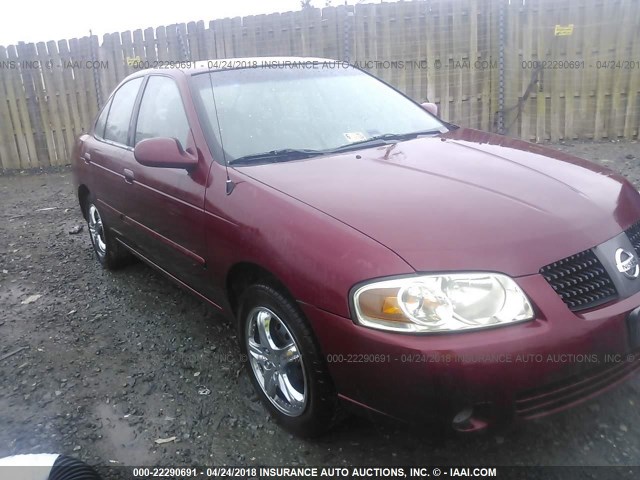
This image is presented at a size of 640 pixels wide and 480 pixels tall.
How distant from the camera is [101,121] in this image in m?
4.90

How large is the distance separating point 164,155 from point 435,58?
6.93 metres

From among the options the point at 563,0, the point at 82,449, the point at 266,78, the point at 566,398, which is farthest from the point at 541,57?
the point at 82,449

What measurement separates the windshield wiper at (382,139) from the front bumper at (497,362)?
1.29 metres

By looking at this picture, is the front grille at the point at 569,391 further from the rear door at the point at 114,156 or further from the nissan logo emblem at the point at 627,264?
the rear door at the point at 114,156

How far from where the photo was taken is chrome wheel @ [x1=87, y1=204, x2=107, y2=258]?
495 cm

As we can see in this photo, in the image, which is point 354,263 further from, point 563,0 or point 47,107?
point 47,107

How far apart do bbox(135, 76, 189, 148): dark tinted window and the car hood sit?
0.73m

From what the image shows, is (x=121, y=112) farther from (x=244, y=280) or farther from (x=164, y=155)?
(x=244, y=280)

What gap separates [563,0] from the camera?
8445 millimetres

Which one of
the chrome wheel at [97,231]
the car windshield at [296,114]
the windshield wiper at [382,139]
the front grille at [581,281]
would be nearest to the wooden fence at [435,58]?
the chrome wheel at [97,231]

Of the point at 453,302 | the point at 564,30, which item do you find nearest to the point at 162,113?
the point at 453,302

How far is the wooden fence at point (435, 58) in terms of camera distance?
8.53 metres

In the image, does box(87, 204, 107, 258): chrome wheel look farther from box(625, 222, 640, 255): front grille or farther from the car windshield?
box(625, 222, 640, 255): front grille

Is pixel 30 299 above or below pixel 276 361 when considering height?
below
